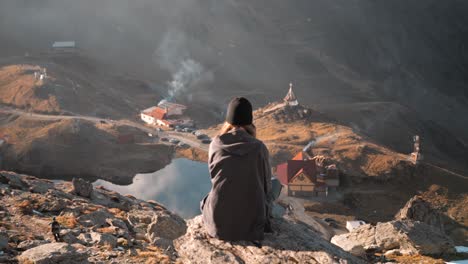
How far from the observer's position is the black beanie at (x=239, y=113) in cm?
869

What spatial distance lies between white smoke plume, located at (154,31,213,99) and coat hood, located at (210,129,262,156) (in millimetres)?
77454

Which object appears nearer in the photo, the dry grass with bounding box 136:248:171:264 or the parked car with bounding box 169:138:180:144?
the dry grass with bounding box 136:248:171:264

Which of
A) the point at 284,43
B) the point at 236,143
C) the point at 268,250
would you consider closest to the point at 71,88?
the point at 284,43

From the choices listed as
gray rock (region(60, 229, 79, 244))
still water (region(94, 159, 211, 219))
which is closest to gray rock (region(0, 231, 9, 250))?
gray rock (region(60, 229, 79, 244))

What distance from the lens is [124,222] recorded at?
20.4 metres

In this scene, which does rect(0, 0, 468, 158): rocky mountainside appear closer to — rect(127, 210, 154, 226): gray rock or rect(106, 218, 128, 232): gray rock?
rect(127, 210, 154, 226): gray rock

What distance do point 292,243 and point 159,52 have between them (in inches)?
4123

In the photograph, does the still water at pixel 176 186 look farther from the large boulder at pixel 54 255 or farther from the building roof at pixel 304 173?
the large boulder at pixel 54 255

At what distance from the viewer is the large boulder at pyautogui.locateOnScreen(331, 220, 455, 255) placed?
1424 cm

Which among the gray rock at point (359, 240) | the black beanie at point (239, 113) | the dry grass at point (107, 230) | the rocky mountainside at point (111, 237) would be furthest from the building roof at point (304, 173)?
the black beanie at point (239, 113)

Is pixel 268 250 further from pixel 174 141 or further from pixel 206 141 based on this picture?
pixel 174 141

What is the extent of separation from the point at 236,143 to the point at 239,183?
71cm

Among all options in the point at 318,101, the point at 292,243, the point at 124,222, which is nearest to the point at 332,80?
the point at 318,101

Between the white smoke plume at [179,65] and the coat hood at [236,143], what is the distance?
254 feet
